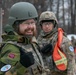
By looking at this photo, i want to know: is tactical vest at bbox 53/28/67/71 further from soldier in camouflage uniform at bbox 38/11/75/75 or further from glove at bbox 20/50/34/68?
glove at bbox 20/50/34/68

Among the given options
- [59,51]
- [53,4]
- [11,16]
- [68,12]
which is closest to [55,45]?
[59,51]

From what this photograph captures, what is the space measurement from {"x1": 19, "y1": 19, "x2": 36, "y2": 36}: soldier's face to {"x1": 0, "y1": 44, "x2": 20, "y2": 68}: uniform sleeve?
241 mm

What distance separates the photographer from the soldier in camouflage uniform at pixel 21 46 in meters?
3.51

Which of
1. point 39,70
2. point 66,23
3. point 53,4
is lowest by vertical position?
point 66,23

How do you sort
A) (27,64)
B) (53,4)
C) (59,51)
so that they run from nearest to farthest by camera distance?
(27,64) → (59,51) → (53,4)

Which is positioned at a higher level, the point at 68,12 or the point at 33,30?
the point at 33,30

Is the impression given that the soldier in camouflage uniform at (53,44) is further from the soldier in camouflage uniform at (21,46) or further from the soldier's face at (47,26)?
the soldier in camouflage uniform at (21,46)

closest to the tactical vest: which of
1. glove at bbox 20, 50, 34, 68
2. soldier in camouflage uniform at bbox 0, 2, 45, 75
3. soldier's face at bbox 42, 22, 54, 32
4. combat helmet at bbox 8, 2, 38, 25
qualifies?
soldier's face at bbox 42, 22, 54, 32

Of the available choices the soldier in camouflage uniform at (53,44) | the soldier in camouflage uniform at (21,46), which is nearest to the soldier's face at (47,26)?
the soldier in camouflage uniform at (53,44)

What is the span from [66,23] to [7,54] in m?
33.9

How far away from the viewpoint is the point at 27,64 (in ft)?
11.6

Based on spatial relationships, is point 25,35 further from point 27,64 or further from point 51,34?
point 51,34

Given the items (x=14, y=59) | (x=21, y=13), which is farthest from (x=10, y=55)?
(x=21, y=13)

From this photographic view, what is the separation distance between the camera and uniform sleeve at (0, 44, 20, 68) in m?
3.50
